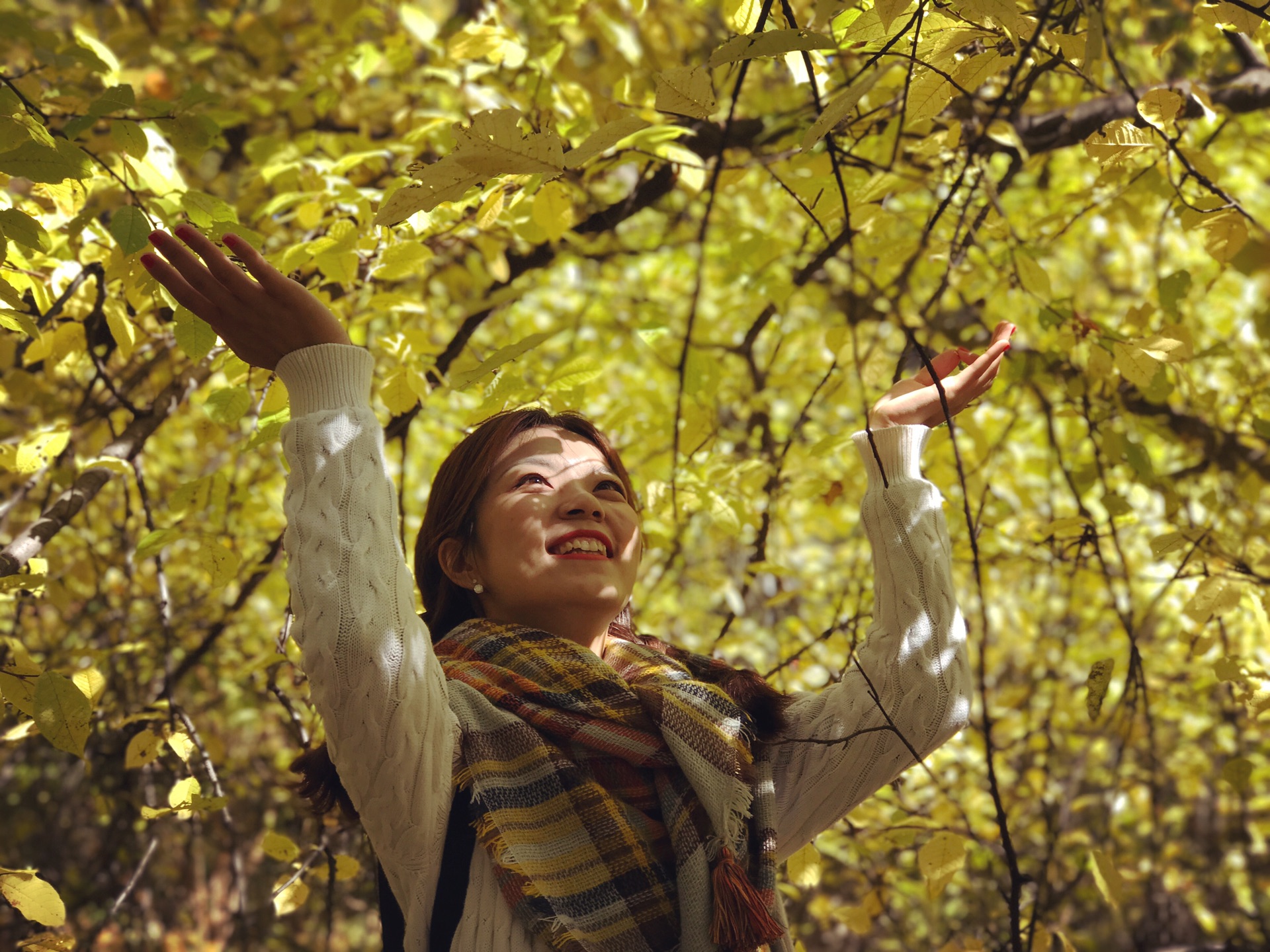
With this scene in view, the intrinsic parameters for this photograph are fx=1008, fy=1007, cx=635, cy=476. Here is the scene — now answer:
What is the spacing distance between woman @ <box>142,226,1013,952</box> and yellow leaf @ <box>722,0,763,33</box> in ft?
1.67

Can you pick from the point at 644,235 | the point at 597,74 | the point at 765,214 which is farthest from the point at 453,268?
the point at 644,235

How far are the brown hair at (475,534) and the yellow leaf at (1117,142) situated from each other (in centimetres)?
78

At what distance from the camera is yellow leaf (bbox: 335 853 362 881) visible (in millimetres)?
1702

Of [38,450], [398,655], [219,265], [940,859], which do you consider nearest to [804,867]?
[940,859]

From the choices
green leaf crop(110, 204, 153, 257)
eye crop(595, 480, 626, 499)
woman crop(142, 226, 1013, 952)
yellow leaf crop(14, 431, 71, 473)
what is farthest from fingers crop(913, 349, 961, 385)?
yellow leaf crop(14, 431, 71, 473)

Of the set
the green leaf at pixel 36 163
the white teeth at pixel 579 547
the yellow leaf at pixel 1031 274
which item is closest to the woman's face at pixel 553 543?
the white teeth at pixel 579 547

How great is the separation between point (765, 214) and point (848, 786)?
2685mm

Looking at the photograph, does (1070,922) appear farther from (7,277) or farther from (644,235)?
Result: (7,277)

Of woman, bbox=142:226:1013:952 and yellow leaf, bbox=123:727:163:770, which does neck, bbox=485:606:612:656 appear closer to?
woman, bbox=142:226:1013:952

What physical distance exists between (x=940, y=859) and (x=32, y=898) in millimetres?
1261

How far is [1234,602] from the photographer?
1519 mm

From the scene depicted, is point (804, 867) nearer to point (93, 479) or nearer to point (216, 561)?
point (216, 561)

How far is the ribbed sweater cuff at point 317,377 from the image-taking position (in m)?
1.04

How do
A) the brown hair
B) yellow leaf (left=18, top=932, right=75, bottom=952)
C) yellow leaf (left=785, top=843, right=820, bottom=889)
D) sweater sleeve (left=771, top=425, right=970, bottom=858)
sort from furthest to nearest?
yellow leaf (left=785, top=843, right=820, bottom=889)
yellow leaf (left=18, top=932, right=75, bottom=952)
the brown hair
sweater sleeve (left=771, top=425, right=970, bottom=858)
